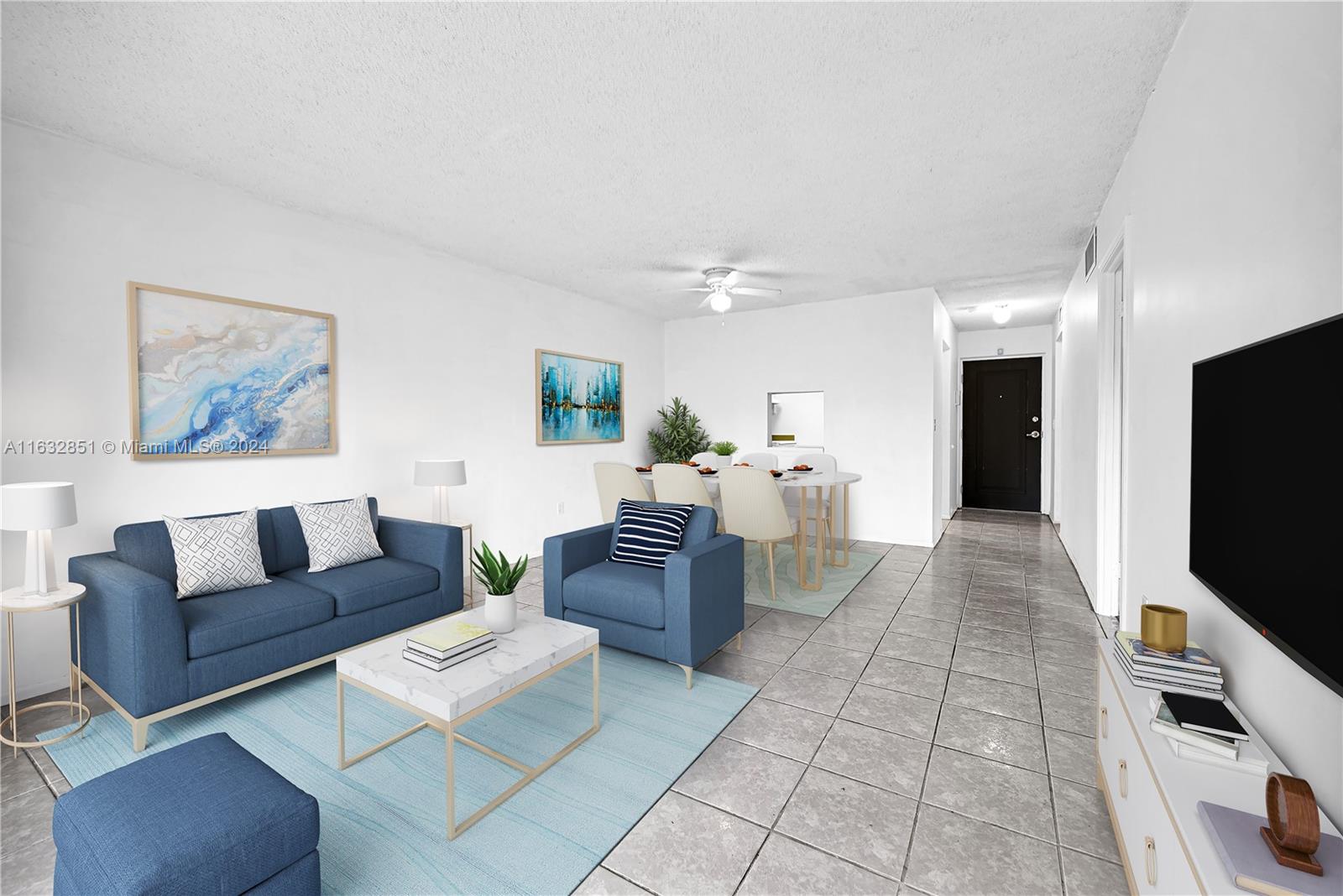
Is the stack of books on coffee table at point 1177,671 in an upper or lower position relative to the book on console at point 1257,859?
upper

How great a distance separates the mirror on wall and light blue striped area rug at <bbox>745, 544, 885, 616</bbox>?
141cm

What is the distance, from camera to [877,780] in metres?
2.12

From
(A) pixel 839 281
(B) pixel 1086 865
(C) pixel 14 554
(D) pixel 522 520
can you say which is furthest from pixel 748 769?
(A) pixel 839 281

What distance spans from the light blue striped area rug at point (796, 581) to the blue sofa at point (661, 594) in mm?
1017

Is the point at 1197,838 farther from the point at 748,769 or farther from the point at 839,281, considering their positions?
the point at 839,281

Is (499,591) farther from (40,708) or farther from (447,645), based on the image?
(40,708)

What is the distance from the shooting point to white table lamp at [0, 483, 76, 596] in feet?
7.49

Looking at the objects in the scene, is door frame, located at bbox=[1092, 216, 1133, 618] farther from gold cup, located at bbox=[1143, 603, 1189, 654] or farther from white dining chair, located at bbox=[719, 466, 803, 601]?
gold cup, located at bbox=[1143, 603, 1189, 654]

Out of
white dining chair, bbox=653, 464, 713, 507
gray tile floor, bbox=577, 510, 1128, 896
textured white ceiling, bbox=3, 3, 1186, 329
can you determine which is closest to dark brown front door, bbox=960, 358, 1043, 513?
textured white ceiling, bbox=3, 3, 1186, 329

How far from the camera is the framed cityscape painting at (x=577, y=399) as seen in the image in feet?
19.0

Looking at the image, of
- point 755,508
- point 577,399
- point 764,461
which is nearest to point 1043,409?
point 764,461

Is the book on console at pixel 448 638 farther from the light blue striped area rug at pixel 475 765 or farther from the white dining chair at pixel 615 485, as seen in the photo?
the white dining chair at pixel 615 485

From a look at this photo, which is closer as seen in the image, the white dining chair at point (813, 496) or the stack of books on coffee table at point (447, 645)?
the stack of books on coffee table at point (447, 645)

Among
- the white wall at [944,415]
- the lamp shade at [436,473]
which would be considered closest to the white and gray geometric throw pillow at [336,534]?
the lamp shade at [436,473]
